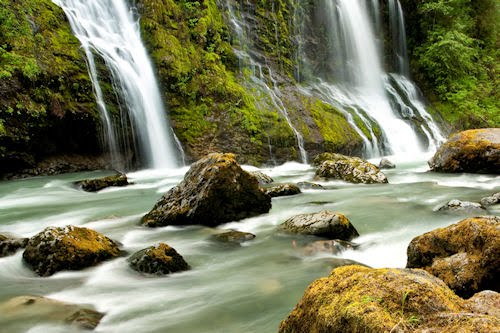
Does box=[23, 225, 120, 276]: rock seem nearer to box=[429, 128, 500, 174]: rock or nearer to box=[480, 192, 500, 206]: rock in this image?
box=[480, 192, 500, 206]: rock

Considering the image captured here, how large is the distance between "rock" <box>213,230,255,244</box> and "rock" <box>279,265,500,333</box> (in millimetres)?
3653

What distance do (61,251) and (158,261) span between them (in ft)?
3.81

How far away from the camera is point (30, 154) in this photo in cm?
1197

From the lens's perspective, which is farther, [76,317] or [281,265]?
[281,265]

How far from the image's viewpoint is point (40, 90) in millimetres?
11922

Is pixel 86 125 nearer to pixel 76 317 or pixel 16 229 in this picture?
pixel 16 229

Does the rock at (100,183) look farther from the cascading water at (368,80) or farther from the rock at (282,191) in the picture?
the cascading water at (368,80)

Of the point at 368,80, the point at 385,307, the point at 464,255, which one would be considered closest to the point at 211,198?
the point at 464,255

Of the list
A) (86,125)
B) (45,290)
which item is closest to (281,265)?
(45,290)

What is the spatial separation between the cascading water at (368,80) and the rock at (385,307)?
15682 millimetres

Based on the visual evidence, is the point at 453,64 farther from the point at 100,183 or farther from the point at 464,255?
the point at 464,255

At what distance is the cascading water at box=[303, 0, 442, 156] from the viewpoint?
1864 cm

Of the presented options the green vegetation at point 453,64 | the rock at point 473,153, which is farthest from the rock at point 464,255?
the green vegetation at point 453,64

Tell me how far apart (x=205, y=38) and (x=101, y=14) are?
13.1ft
